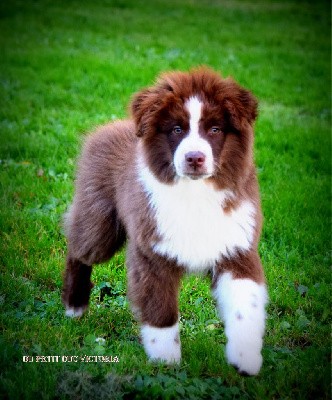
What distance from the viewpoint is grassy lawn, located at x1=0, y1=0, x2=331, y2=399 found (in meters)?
3.89

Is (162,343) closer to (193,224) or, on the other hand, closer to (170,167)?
(193,224)

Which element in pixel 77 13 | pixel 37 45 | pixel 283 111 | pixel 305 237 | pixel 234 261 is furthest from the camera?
pixel 77 13

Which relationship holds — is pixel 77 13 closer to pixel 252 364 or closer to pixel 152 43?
pixel 152 43

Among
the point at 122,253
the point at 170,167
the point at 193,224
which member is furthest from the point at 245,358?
the point at 122,253

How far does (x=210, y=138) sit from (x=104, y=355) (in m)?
1.45

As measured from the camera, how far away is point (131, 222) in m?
4.19

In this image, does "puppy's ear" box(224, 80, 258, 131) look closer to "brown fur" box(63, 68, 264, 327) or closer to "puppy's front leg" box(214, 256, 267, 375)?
"brown fur" box(63, 68, 264, 327)

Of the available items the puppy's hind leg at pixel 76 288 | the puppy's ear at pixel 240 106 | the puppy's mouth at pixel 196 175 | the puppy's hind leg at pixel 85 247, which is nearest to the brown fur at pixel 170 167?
the puppy's ear at pixel 240 106

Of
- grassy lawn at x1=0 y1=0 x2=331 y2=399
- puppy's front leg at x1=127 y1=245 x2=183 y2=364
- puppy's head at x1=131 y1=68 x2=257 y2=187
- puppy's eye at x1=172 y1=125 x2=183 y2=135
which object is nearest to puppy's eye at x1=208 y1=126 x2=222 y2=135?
puppy's head at x1=131 y1=68 x2=257 y2=187

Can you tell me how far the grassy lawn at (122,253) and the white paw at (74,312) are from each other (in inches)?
3.3

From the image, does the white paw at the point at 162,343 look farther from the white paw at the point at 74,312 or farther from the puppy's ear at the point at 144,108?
the puppy's ear at the point at 144,108

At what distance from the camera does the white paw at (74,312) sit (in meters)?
4.87

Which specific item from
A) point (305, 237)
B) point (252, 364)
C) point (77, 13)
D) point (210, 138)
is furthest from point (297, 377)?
point (77, 13)

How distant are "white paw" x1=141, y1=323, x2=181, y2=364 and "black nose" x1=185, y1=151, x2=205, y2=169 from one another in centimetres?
104
